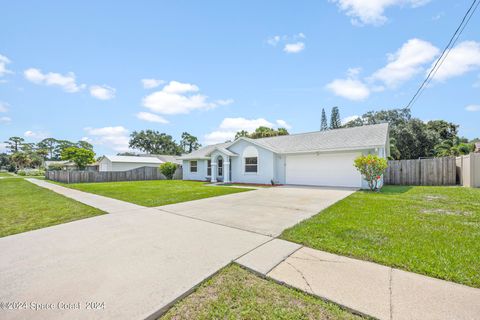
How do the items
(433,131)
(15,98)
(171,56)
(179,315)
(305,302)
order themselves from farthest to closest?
(433,131)
(15,98)
(171,56)
(305,302)
(179,315)

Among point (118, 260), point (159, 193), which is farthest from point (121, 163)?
point (118, 260)

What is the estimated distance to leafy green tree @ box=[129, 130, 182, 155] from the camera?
5484cm

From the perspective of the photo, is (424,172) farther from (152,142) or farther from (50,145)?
(50,145)

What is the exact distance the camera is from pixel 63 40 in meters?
9.77

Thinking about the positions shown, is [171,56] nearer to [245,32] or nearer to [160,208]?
[245,32]

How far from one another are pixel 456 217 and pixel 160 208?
8.60 metres

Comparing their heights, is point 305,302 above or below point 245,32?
below

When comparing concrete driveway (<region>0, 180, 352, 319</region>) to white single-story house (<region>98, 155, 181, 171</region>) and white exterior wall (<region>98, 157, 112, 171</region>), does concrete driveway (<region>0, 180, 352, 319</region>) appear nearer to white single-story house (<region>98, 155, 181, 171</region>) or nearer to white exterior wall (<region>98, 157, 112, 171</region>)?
white single-story house (<region>98, 155, 181, 171</region>)

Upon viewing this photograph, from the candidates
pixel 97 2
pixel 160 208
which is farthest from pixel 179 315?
pixel 97 2

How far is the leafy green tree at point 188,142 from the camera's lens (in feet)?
191

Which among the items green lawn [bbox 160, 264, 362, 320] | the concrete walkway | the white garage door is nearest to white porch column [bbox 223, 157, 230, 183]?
the white garage door

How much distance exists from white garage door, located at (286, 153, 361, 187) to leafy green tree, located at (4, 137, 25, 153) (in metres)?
88.3

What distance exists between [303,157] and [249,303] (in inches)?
535

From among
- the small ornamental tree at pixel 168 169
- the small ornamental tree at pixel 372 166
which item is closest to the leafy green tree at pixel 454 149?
the small ornamental tree at pixel 372 166
